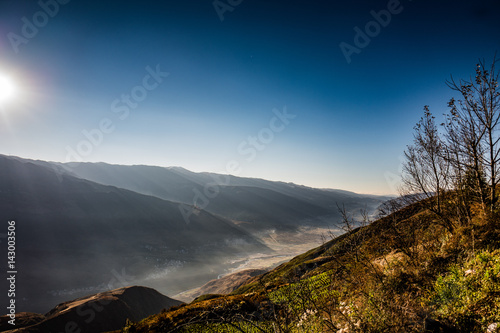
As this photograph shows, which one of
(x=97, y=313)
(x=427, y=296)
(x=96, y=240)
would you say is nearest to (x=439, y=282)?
(x=427, y=296)

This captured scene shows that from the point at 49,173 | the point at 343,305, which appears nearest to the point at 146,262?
the point at 49,173

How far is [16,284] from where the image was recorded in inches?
3647

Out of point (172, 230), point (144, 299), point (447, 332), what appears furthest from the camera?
point (172, 230)

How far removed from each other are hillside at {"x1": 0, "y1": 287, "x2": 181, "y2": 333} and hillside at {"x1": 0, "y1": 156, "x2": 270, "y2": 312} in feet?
162

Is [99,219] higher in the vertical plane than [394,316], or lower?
higher

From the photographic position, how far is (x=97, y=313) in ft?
158

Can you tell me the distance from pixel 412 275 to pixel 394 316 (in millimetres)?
3258

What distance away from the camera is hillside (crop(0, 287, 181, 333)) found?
138ft

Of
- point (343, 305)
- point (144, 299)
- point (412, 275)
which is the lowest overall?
point (144, 299)

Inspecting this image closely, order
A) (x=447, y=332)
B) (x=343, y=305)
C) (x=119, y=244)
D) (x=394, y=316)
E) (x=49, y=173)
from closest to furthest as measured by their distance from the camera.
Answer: (x=447, y=332) → (x=394, y=316) → (x=343, y=305) → (x=119, y=244) → (x=49, y=173)

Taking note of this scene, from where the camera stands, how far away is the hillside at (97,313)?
42062 millimetres

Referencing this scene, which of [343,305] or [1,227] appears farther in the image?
[1,227]

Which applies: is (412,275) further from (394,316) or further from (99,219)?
(99,219)

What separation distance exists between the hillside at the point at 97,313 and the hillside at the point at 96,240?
49.5 m
